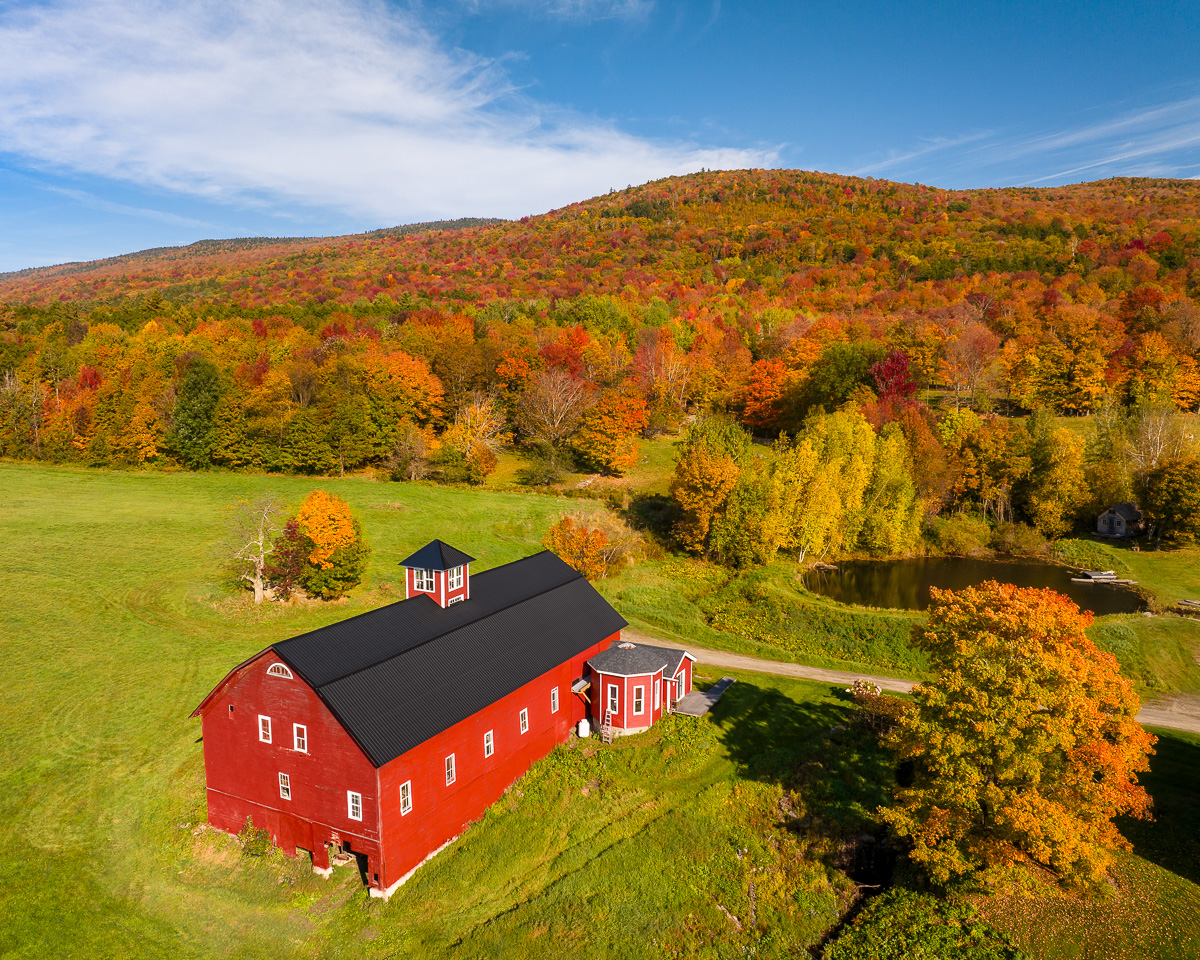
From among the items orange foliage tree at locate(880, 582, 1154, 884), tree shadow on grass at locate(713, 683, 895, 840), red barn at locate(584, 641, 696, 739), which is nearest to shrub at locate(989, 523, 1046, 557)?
tree shadow on grass at locate(713, 683, 895, 840)

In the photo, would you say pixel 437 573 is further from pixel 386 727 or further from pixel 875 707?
pixel 875 707

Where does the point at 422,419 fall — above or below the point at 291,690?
above

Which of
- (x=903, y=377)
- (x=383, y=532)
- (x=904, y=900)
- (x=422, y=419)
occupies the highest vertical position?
(x=903, y=377)

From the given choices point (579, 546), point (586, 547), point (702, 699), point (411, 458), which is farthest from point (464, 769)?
point (411, 458)

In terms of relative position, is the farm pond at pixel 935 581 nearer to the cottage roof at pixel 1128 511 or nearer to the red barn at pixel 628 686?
the cottage roof at pixel 1128 511

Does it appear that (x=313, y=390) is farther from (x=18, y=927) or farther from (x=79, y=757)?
(x=18, y=927)

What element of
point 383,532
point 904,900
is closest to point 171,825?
point 904,900

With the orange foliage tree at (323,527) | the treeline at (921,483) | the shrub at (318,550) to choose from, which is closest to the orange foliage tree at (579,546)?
the treeline at (921,483)

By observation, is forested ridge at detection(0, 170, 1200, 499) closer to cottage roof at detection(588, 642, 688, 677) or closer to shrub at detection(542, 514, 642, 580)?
shrub at detection(542, 514, 642, 580)
